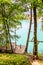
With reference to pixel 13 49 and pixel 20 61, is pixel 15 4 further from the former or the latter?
pixel 20 61

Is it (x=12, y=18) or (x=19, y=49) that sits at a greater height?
(x=12, y=18)

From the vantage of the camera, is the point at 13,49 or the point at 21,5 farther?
the point at 13,49

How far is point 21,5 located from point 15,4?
0.29 meters

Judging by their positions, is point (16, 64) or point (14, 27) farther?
point (14, 27)

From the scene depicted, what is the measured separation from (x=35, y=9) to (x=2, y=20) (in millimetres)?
1612

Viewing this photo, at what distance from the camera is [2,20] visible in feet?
22.9

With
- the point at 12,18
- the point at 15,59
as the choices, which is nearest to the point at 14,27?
the point at 12,18

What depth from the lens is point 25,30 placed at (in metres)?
10.6

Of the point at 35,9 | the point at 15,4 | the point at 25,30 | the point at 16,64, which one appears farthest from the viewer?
the point at 25,30

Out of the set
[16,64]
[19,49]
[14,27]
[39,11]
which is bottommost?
[19,49]

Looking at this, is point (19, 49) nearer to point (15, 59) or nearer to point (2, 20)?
point (2, 20)

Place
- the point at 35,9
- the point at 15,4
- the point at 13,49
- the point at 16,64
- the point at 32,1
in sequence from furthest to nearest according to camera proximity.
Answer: the point at 13,49, the point at 35,9, the point at 15,4, the point at 32,1, the point at 16,64

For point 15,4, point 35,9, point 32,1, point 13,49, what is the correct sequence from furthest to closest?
point 13,49, point 35,9, point 15,4, point 32,1

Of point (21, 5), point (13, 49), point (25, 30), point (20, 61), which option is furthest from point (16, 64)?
point (25, 30)
